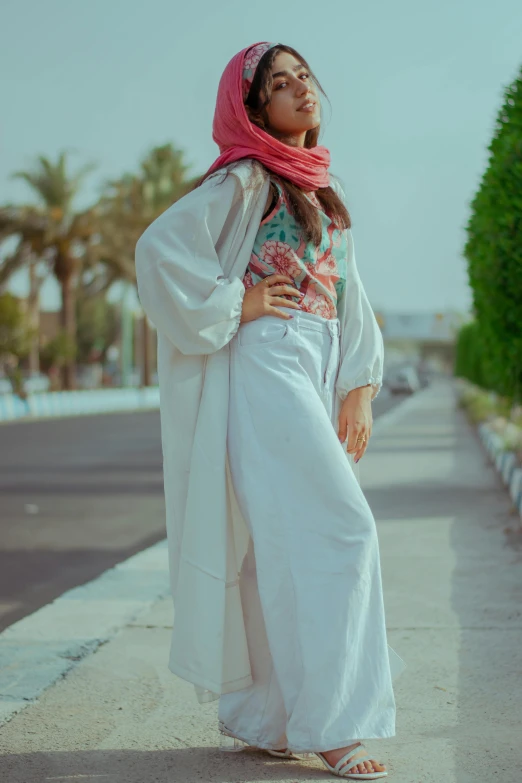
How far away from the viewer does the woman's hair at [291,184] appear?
304 centimetres

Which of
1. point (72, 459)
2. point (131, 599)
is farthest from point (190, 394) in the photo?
point (72, 459)

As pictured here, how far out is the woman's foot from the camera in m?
2.86

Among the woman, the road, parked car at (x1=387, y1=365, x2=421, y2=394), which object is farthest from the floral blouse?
parked car at (x1=387, y1=365, x2=421, y2=394)

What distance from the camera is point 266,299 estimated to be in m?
3.00

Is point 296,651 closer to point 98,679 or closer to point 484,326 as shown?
point 98,679

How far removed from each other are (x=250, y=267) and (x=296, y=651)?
3.53 ft

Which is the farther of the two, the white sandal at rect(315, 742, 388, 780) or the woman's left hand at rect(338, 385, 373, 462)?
the woman's left hand at rect(338, 385, 373, 462)

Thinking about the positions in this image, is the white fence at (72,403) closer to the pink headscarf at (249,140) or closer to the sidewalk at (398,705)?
the sidewalk at (398,705)

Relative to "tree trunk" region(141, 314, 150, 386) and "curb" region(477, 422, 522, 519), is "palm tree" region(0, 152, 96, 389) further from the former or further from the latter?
"curb" region(477, 422, 522, 519)

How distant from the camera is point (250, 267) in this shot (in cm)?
311

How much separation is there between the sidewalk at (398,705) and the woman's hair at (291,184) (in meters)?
1.49

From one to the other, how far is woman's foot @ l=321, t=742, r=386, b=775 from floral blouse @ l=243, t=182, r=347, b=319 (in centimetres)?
120

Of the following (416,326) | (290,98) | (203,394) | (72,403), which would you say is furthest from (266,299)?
(416,326)

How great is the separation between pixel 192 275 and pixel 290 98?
1.95ft
